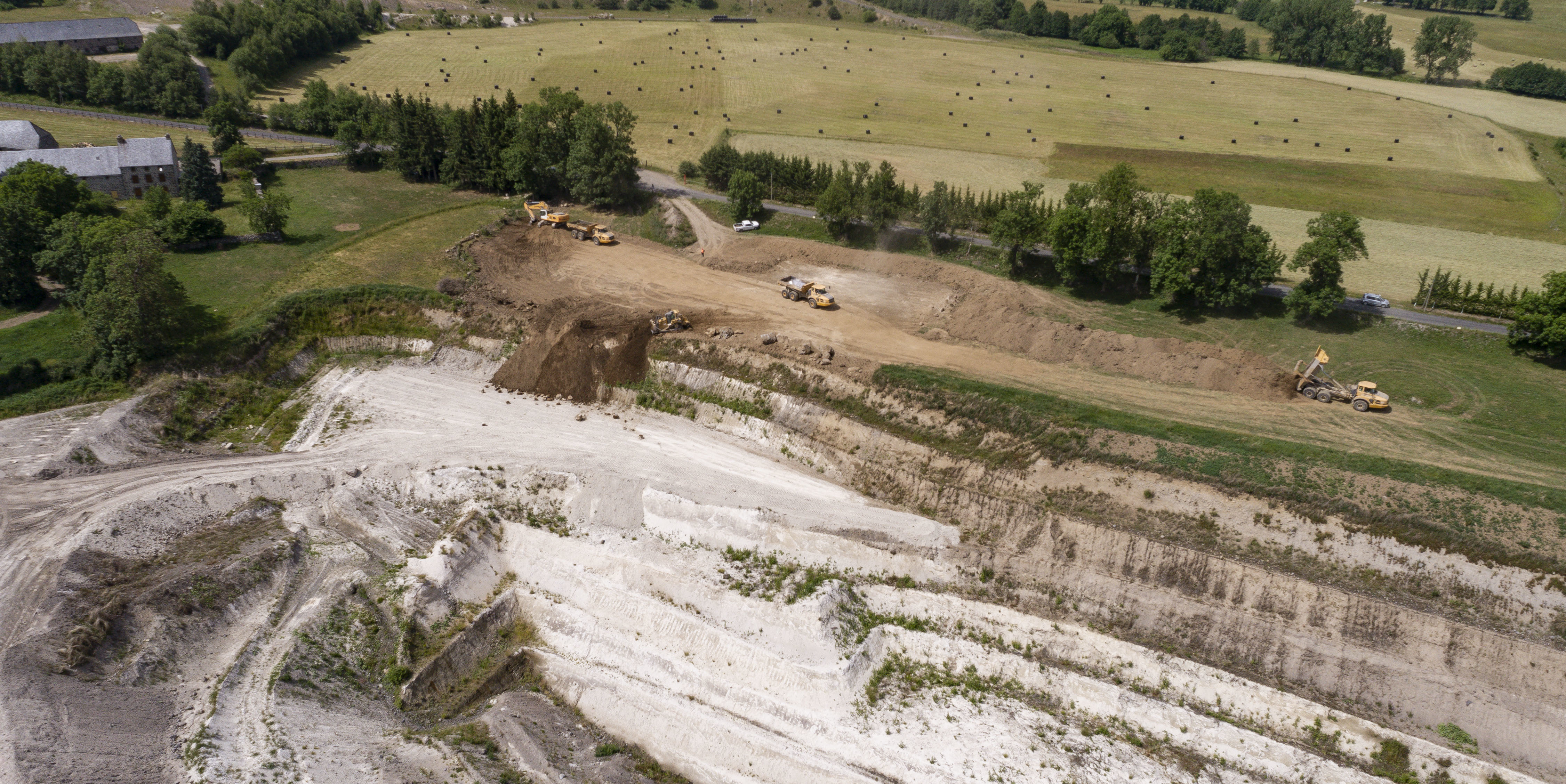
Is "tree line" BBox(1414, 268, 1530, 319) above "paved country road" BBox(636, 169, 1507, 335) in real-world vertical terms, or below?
above

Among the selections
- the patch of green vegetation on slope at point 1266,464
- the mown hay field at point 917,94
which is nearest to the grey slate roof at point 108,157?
the mown hay field at point 917,94

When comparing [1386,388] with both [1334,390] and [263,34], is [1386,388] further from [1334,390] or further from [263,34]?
[263,34]

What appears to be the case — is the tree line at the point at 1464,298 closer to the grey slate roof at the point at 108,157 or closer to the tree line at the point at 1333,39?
the tree line at the point at 1333,39

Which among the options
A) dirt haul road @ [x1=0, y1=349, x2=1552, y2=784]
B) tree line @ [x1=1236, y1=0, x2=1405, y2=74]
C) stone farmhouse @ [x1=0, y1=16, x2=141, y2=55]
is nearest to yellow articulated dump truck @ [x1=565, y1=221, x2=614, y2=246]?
dirt haul road @ [x1=0, y1=349, x2=1552, y2=784]

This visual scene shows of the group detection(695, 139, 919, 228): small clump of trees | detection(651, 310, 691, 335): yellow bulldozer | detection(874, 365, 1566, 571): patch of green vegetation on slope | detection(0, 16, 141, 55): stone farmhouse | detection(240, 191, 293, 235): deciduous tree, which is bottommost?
detection(874, 365, 1566, 571): patch of green vegetation on slope

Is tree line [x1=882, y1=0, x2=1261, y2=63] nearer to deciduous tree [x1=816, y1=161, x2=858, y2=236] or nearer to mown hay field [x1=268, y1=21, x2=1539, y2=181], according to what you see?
mown hay field [x1=268, y1=21, x2=1539, y2=181]

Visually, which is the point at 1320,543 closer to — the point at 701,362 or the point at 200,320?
the point at 701,362
